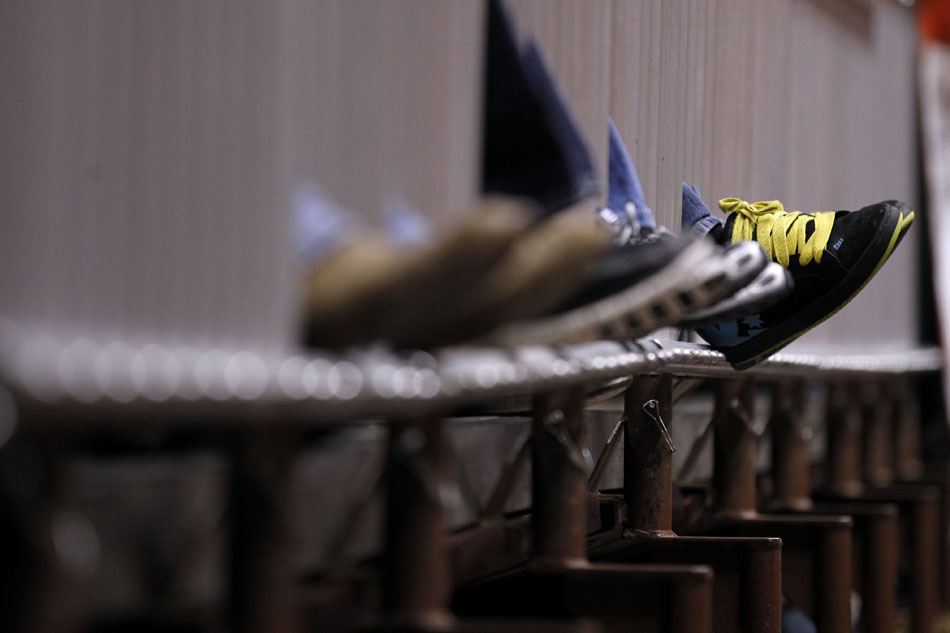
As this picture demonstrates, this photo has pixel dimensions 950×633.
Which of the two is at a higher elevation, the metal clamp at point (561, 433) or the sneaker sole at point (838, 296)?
the sneaker sole at point (838, 296)

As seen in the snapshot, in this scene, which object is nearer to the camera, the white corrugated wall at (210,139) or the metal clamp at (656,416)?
the white corrugated wall at (210,139)

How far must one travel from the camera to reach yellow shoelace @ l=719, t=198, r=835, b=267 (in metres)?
1.19

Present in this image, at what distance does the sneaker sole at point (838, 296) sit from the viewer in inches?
45.3

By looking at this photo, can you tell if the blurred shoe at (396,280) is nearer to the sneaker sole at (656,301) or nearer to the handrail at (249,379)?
the handrail at (249,379)

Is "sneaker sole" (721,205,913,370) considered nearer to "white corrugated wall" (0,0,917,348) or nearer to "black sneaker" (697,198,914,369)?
"black sneaker" (697,198,914,369)

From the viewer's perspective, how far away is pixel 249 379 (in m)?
0.52

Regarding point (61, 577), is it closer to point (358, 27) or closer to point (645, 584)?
point (358, 27)

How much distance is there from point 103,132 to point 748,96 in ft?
4.17

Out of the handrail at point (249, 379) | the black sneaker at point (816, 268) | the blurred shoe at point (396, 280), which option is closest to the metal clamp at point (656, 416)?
the black sneaker at point (816, 268)

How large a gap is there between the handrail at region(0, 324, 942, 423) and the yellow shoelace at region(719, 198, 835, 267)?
49 cm

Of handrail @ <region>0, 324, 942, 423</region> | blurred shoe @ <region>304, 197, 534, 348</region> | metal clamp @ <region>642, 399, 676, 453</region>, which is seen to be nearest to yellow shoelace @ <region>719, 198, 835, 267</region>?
metal clamp @ <region>642, 399, 676, 453</region>

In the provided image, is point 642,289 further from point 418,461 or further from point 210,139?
point 210,139

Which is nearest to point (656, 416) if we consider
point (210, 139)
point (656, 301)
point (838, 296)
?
point (838, 296)

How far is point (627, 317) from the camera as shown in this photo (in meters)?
0.84
